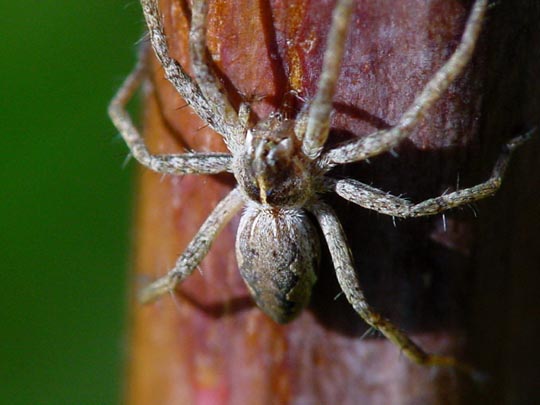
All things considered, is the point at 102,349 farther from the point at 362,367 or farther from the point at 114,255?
the point at 362,367

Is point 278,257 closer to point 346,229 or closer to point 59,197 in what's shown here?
point 346,229

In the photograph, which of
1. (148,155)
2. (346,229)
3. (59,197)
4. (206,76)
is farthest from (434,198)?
(59,197)

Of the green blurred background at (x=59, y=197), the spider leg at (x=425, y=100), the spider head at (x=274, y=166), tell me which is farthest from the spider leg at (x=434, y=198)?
the green blurred background at (x=59, y=197)

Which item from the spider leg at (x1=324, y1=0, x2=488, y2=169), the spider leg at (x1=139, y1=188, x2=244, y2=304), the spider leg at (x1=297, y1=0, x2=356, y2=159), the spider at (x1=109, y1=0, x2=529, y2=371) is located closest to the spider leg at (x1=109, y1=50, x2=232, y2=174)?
the spider at (x1=109, y1=0, x2=529, y2=371)

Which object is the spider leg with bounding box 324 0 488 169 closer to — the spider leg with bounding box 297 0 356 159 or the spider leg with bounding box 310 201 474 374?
the spider leg with bounding box 297 0 356 159

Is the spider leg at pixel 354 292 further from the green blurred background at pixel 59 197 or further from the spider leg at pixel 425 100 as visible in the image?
the green blurred background at pixel 59 197

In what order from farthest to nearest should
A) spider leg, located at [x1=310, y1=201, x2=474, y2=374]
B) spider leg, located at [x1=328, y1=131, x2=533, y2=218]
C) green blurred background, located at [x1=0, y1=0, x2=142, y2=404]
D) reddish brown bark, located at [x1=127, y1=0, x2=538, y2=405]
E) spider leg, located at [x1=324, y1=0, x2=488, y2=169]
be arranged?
green blurred background, located at [x1=0, y1=0, x2=142, y2=404]
spider leg, located at [x1=310, y1=201, x2=474, y2=374]
spider leg, located at [x1=328, y1=131, x2=533, y2=218]
reddish brown bark, located at [x1=127, y1=0, x2=538, y2=405]
spider leg, located at [x1=324, y1=0, x2=488, y2=169]

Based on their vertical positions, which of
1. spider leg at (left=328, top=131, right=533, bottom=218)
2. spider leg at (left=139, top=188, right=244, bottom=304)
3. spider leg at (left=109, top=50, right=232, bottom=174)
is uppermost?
spider leg at (left=109, top=50, right=232, bottom=174)
